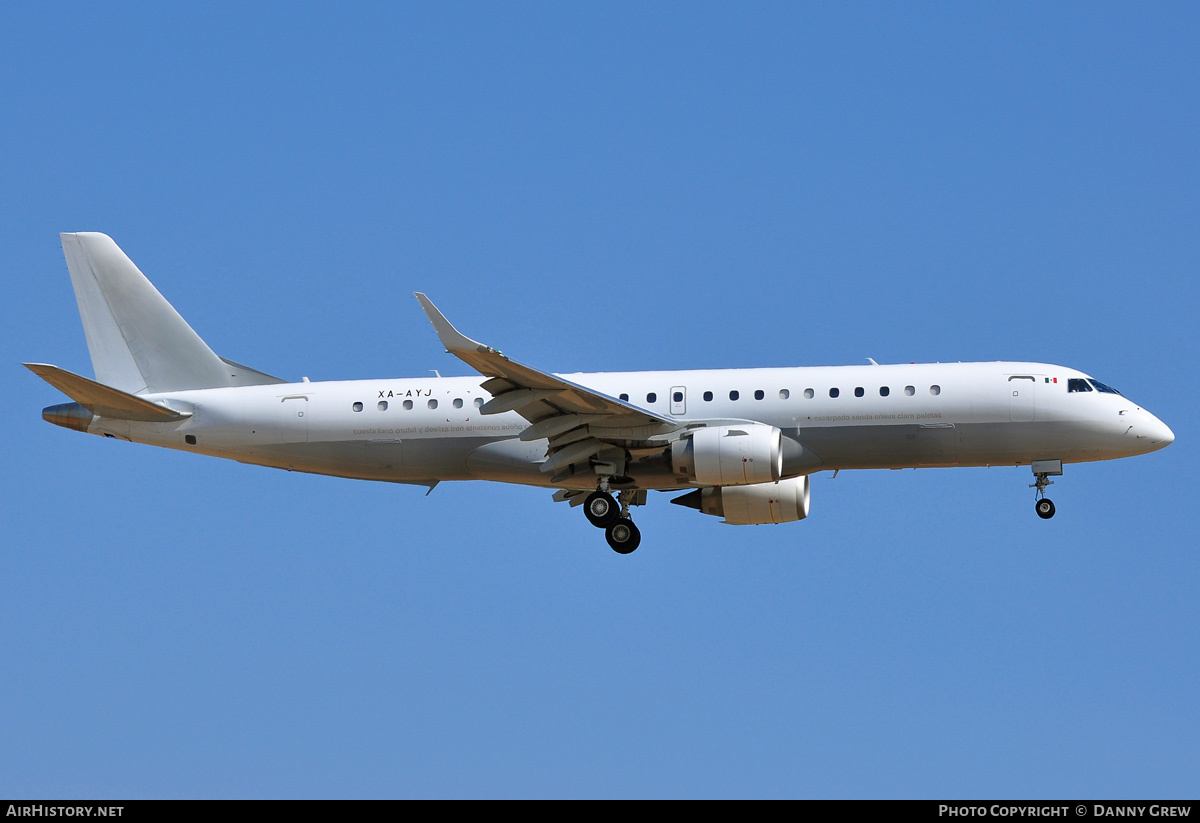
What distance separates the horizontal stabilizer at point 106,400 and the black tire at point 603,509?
402 inches

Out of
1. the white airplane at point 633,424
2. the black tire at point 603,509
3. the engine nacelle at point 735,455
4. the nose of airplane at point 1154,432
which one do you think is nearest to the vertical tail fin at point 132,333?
the white airplane at point 633,424

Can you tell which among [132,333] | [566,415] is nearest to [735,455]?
[566,415]

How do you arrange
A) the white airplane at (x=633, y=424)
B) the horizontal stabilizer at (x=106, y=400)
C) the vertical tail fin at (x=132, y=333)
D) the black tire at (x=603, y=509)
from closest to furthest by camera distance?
1. the white airplane at (x=633, y=424)
2. the horizontal stabilizer at (x=106, y=400)
3. the black tire at (x=603, y=509)
4. the vertical tail fin at (x=132, y=333)

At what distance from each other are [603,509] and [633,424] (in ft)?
9.12

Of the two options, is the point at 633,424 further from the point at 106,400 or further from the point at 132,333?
the point at 132,333

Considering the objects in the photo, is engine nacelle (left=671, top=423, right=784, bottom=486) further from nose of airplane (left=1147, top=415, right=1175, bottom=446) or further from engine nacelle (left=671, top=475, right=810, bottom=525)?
nose of airplane (left=1147, top=415, right=1175, bottom=446)

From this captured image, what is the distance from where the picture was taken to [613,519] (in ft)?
116

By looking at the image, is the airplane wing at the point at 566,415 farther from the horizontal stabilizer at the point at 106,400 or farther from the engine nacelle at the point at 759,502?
the horizontal stabilizer at the point at 106,400

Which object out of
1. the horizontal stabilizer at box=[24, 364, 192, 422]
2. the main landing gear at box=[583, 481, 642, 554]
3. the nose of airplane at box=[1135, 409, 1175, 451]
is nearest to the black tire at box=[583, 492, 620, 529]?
the main landing gear at box=[583, 481, 642, 554]

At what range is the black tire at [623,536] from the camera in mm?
35594

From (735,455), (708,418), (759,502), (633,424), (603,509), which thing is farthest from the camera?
(759,502)

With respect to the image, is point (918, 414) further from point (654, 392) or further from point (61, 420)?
point (61, 420)
